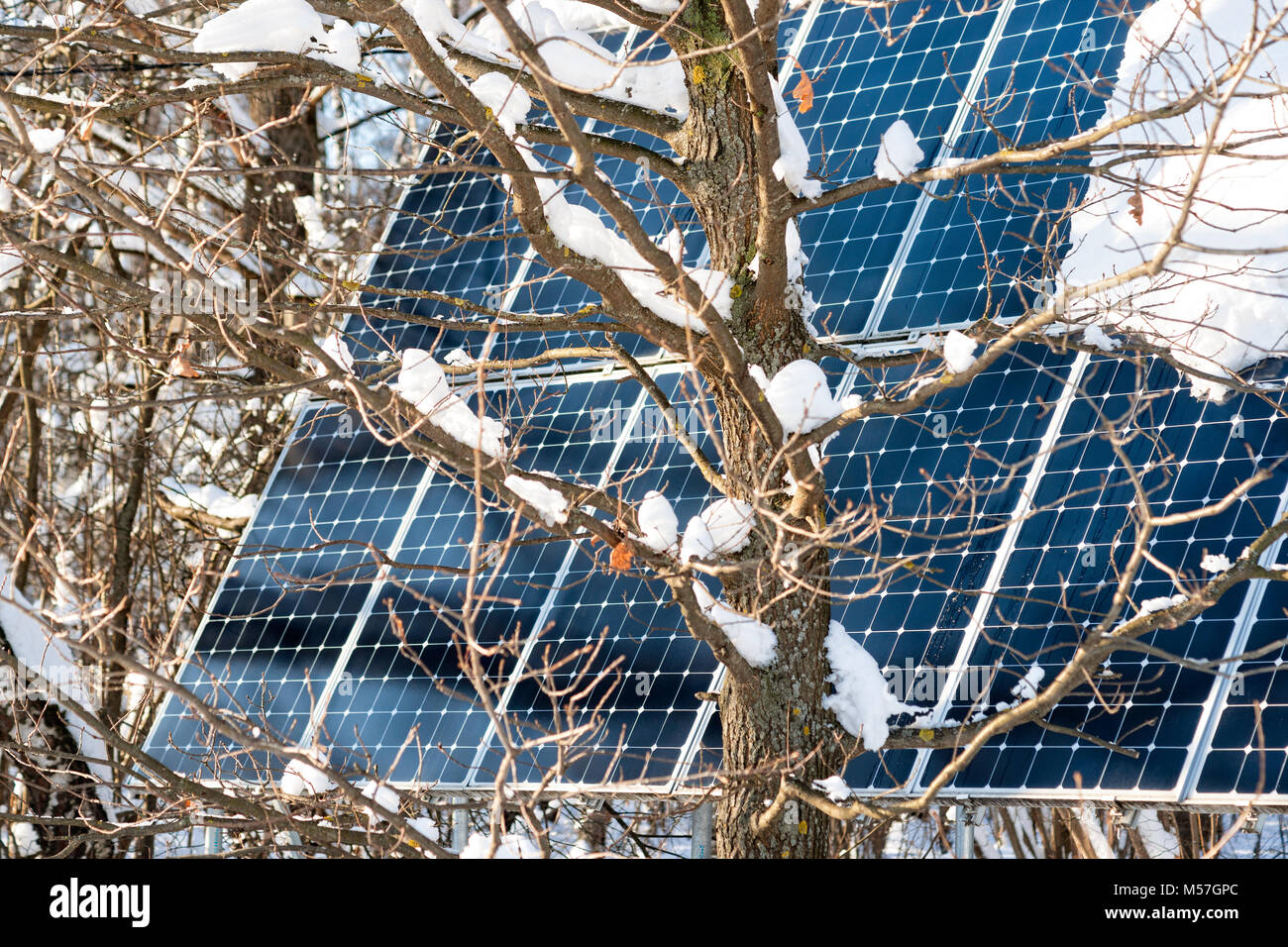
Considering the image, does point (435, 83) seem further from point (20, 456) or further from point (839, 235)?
point (20, 456)

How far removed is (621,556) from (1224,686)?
272cm

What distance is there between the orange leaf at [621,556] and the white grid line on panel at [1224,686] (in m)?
2.48

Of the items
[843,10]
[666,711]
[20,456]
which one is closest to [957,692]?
[666,711]

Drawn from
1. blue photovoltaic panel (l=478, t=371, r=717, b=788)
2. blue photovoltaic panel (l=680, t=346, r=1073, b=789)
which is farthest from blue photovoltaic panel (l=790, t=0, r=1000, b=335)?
blue photovoltaic panel (l=478, t=371, r=717, b=788)

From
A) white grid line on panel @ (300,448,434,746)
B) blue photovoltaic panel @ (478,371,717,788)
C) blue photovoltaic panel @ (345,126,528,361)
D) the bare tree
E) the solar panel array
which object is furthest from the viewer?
blue photovoltaic panel @ (345,126,528,361)

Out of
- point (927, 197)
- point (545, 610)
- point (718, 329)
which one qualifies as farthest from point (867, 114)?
point (718, 329)

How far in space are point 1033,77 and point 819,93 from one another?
66.7 inches

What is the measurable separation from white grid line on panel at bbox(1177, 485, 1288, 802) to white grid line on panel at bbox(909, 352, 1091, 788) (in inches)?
40.5

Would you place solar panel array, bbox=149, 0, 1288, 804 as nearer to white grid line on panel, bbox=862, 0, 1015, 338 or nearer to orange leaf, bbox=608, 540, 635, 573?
white grid line on panel, bbox=862, 0, 1015, 338

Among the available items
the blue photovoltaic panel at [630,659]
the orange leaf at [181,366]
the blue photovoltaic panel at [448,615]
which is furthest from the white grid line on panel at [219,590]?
the orange leaf at [181,366]

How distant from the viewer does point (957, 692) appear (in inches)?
266

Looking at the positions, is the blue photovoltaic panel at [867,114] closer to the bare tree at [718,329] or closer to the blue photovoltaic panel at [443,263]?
the bare tree at [718,329]

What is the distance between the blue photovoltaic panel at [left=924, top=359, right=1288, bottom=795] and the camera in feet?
20.6
